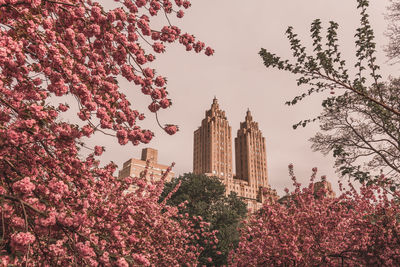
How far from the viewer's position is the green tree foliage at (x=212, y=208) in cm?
1944

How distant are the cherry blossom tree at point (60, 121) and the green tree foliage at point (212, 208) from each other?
1462cm

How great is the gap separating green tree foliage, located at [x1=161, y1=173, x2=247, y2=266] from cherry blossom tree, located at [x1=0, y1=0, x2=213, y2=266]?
1462 centimetres

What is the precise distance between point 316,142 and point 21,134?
43.5ft

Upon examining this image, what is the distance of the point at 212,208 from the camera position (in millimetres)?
25141

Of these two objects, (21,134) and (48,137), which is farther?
(48,137)

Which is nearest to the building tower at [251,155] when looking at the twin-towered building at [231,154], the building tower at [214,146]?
the twin-towered building at [231,154]

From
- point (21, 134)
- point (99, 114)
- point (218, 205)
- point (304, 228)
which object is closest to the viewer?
point (21, 134)

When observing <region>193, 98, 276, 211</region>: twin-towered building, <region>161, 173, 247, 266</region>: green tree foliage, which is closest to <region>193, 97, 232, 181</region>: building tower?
<region>193, 98, 276, 211</region>: twin-towered building

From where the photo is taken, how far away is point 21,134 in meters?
3.15

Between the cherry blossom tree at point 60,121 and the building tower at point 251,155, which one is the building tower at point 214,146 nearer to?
the building tower at point 251,155

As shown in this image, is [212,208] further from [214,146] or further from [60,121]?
[214,146]

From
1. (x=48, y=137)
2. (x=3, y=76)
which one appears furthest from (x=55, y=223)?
(x=3, y=76)

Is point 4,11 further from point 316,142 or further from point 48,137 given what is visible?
point 316,142

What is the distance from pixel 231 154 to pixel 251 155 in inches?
384
